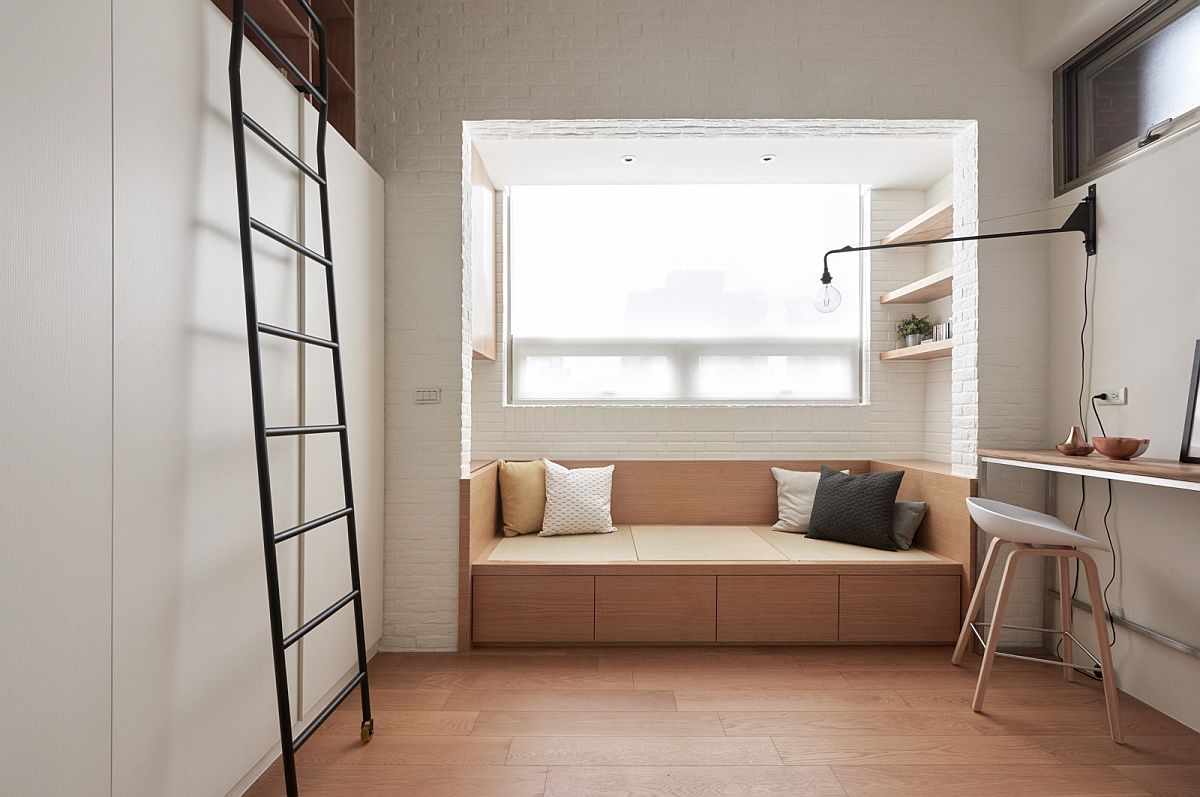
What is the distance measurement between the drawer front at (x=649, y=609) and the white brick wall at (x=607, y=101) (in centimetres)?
72

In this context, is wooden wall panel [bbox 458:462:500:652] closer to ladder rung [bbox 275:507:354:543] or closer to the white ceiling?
ladder rung [bbox 275:507:354:543]

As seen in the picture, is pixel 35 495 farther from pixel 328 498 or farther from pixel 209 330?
pixel 328 498

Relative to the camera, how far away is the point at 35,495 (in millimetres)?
1230

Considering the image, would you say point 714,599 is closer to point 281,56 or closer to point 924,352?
point 924,352

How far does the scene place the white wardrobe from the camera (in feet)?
4.04

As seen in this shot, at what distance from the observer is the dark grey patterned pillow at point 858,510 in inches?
138

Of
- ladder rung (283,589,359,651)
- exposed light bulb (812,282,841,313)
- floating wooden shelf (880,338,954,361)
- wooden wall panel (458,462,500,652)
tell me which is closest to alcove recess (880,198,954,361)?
floating wooden shelf (880,338,954,361)

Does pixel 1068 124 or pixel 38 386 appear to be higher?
pixel 1068 124

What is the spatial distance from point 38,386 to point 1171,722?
11.6ft

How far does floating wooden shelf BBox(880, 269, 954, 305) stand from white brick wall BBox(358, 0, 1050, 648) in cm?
41

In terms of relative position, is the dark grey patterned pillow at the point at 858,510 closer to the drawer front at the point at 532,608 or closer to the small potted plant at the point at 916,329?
the small potted plant at the point at 916,329

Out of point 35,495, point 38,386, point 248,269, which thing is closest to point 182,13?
point 248,269

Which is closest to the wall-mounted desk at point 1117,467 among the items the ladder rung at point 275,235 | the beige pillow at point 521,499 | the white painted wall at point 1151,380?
the white painted wall at point 1151,380

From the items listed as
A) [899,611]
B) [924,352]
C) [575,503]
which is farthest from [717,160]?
[899,611]
